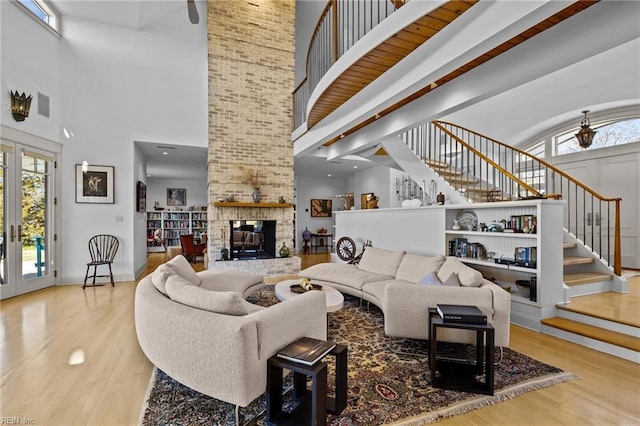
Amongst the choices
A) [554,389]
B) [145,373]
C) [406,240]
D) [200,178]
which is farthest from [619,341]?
[200,178]

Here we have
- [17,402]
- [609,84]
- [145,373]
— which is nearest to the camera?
[17,402]

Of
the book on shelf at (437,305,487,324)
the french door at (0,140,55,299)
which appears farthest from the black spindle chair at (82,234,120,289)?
the book on shelf at (437,305,487,324)

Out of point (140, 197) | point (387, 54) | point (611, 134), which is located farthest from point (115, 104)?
point (611, 134)

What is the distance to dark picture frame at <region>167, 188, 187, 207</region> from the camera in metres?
12.0

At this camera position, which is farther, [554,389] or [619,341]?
[619,341]

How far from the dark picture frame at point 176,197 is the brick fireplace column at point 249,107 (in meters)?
6.31

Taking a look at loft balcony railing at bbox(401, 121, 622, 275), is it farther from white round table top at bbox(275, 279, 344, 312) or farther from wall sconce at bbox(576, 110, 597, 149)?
white round table top at bbox(275, 279, 344, 312)

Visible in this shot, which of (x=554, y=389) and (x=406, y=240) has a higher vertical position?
(x=406, y=240)

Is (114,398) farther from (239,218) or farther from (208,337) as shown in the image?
(239,218)

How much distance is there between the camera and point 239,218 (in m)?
6.89

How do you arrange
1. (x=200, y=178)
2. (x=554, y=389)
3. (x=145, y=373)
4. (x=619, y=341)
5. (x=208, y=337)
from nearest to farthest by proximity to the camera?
(x=208, y=337) → (x=554, y=389) → (x=145, y=373) → (x=619, y=341) → (x=200, y=178)

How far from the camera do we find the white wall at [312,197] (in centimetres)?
1105

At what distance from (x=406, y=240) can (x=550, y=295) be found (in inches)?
93.3

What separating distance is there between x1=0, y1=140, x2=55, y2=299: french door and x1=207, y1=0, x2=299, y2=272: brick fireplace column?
2.80 meters
